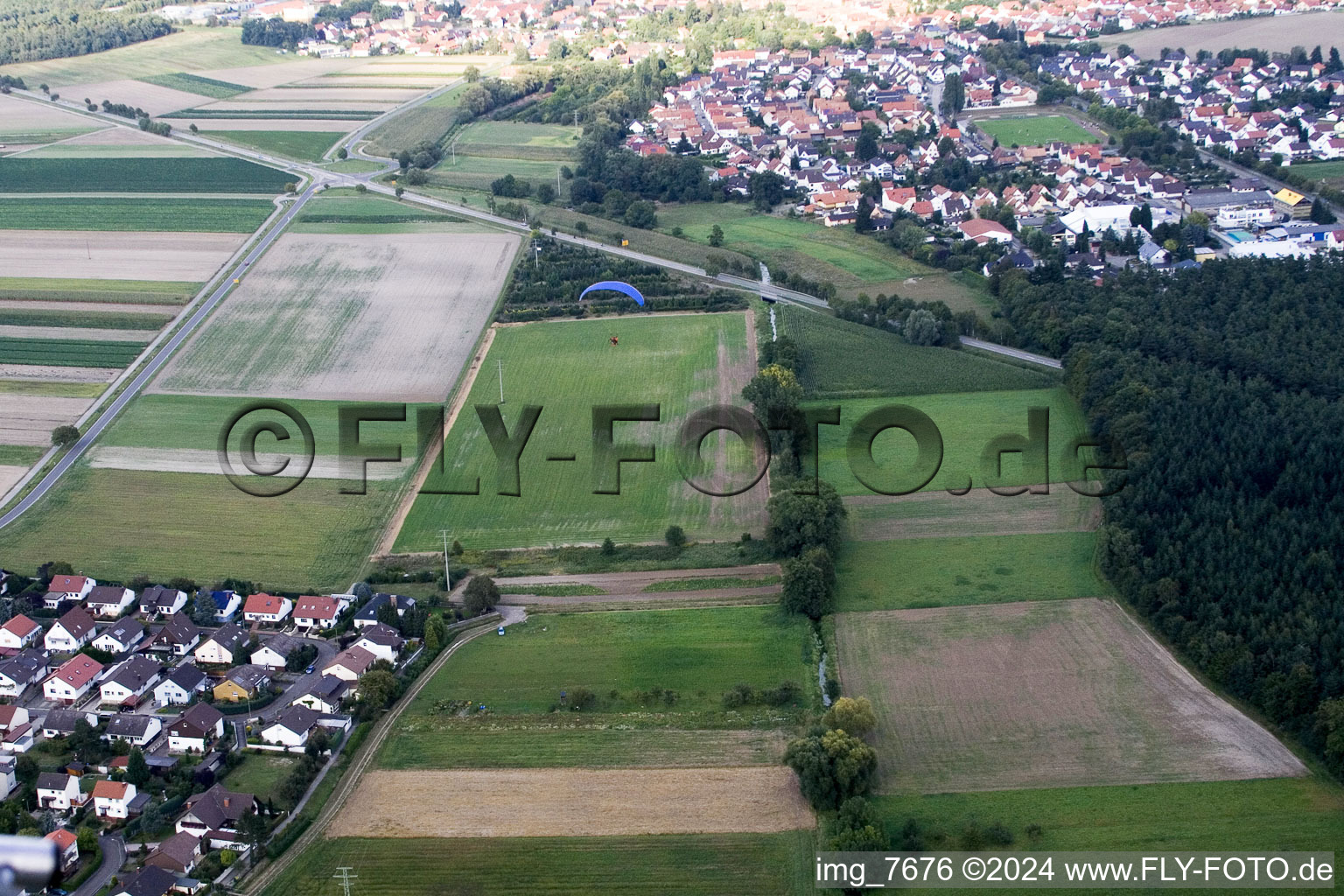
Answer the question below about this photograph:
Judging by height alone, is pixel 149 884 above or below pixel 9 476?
below

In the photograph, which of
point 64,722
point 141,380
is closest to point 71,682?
point 64,722

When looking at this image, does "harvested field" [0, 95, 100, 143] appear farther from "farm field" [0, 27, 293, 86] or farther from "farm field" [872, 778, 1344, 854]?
"farm field" [872, 778, 1344, 854]

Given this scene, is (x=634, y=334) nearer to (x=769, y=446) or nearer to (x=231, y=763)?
(x=769, y=446)

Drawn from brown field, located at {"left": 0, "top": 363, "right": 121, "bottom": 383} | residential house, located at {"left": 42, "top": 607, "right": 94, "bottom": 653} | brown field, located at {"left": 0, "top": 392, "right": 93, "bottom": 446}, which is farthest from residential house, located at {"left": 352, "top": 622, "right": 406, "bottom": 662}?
brown field, located at {"left": 0, "top": 363, "right": 121, "bottom": 383}

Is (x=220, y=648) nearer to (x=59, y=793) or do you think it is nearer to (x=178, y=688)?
(x=178, y=688)

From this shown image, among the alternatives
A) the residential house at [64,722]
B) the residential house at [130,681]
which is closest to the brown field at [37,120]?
the residential house at [130,681]

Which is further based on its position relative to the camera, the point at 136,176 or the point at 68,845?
the point at 136,176

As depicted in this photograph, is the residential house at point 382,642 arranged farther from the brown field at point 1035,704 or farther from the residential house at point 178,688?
the brown field at point 1035,704
